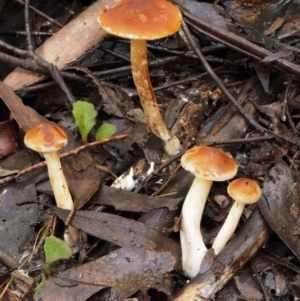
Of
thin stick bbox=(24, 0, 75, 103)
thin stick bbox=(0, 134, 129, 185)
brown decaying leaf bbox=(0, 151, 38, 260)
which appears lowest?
brown decaying leaf bbox=(0, 151, 38, 260)

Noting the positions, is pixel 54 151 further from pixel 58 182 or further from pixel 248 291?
pixel 248 291

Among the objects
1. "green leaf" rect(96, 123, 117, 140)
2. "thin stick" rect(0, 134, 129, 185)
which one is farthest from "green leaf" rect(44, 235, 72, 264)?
"green leaf" rect(96, 123, 117, 140)

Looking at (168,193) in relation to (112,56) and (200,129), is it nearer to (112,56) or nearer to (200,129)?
(200,129)

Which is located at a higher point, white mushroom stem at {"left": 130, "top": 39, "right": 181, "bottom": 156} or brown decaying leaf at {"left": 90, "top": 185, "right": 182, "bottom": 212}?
white mushroom stem at {"left": 130, "top": 39, "right": 181, "bottom": 156}

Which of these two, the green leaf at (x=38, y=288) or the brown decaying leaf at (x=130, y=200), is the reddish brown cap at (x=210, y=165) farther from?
the green leaf at (x=38, y=288)

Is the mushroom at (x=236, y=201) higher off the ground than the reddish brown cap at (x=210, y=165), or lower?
lower

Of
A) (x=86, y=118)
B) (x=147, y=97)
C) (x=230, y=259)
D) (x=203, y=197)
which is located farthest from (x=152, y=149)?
(x=230, y=259)

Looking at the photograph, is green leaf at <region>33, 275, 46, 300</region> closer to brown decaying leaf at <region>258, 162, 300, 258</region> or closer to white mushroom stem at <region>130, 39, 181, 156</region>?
white mushroom stem at <region>130, 39, 181, 156</region>

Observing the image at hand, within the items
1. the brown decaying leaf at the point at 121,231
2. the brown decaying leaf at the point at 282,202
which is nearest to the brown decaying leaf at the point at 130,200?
the brown decaying leaf at the point at 121,231
